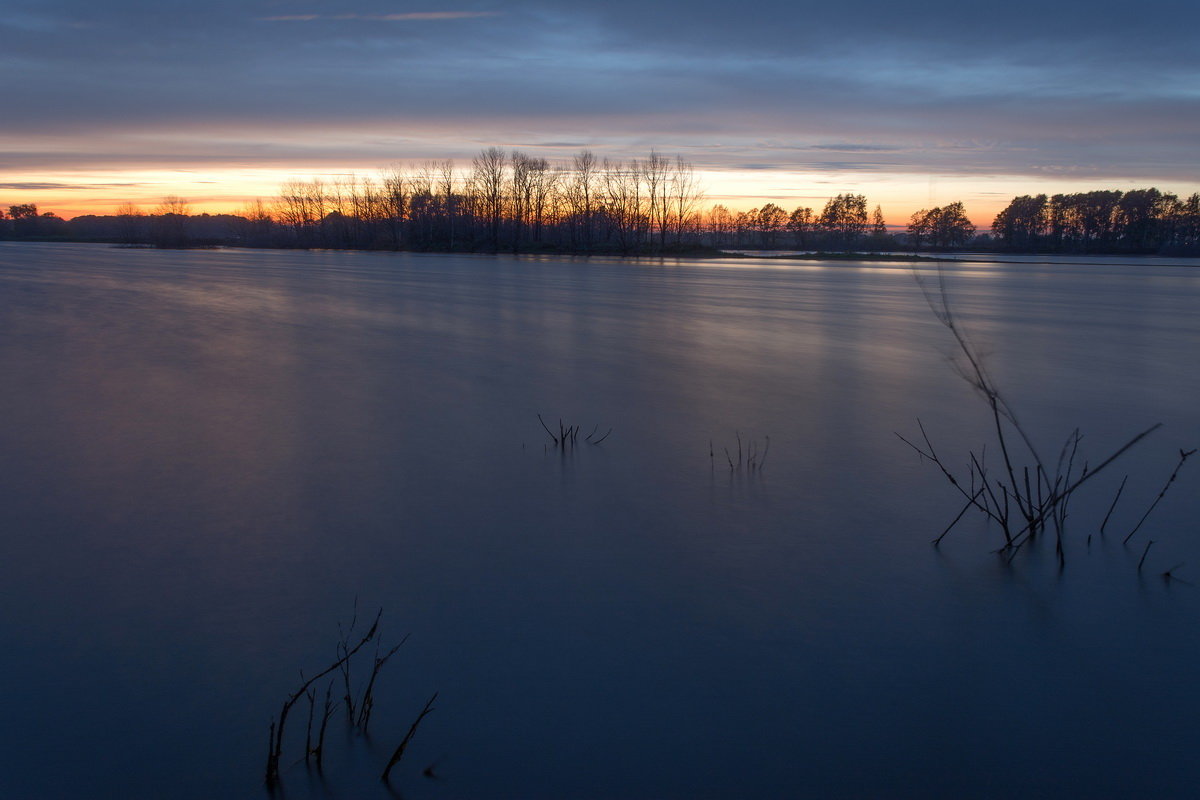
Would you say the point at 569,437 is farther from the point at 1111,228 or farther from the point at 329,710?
the point at 1111,228

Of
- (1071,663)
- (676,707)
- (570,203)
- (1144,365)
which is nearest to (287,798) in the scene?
(676,707)

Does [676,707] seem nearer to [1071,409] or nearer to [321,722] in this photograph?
[321,722]

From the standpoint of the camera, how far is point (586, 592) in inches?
133

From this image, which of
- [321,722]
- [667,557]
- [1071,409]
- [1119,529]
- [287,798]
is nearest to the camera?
[287,798]

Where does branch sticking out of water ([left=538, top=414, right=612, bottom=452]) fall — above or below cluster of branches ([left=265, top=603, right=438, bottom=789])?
above

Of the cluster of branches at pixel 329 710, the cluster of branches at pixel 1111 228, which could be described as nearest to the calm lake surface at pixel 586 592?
the cluster of branches at pixel 329 710

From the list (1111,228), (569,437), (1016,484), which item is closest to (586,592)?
(569,437)

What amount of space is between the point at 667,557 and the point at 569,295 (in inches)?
595

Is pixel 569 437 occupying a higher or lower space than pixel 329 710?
higher

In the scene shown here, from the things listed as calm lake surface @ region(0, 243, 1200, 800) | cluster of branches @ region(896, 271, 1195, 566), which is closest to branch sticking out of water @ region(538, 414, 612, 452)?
calm lake surface @ region(0, 243, 1200, 800)

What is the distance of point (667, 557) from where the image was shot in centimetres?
373

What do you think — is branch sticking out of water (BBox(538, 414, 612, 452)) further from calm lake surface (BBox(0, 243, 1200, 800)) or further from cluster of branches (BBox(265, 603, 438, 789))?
cluster of branches (BBox(265, 603, 438, 789))

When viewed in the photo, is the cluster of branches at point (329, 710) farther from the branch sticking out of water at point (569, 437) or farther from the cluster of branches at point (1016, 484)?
the branch sticking out of water at point (569, 437)

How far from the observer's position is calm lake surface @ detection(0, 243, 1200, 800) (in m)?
2.40
